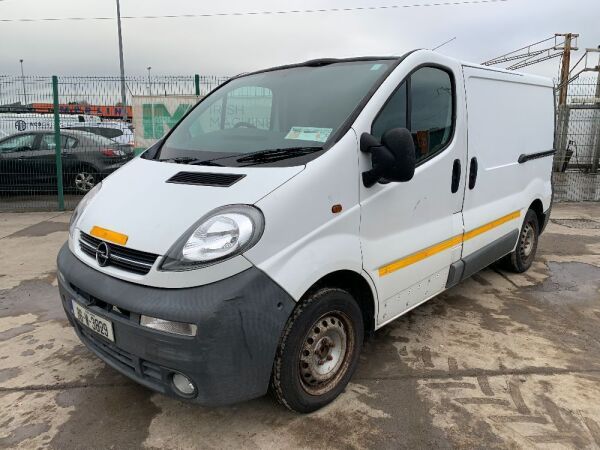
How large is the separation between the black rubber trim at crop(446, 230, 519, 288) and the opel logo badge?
2.37m

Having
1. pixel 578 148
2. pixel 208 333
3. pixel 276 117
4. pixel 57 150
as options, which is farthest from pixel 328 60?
pixel 578 148

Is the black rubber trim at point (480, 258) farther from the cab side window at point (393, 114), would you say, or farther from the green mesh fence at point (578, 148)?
the green mesh fence at point (578, 148)

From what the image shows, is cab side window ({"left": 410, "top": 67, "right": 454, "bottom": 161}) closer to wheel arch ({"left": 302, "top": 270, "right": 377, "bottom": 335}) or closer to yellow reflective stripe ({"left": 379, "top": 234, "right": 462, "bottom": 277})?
yellow reflective stripe ({"left": 379, "top": 234, "right": 462, "bottom": 277})

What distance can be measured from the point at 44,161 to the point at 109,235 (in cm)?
754

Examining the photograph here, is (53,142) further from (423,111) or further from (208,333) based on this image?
(208,333)

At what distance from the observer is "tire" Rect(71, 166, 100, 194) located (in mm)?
8875

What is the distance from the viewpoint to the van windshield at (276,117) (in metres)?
2.66

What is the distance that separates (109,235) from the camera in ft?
7.93

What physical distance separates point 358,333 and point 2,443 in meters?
1.98

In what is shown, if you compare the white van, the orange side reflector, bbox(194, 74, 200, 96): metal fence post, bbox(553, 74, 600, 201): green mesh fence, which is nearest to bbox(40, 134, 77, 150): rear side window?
bbox(194, 74, 200, 96): metal fence post

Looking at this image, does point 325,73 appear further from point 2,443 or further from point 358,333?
point 2,443

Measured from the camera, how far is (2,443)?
2438 millimetres

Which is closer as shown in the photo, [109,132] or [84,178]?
[84,178]

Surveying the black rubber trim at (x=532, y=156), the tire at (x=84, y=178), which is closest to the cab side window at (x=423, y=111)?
the black rubber trim at (x=532, y=156)
